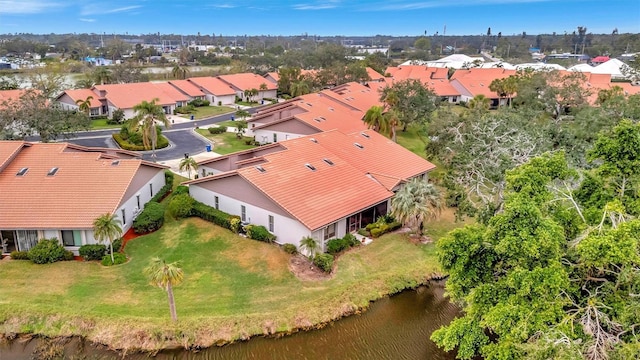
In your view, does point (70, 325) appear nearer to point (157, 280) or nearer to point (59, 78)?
point (157, 280)

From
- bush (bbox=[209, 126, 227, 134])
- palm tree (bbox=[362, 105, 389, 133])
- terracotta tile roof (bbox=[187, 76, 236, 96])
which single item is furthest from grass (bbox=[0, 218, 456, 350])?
terracotta tile roof (bbox=[187, 76, 236, 96])

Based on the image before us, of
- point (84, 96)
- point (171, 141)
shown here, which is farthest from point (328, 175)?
point (84, 96)

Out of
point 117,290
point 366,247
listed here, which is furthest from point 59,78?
point 366,247

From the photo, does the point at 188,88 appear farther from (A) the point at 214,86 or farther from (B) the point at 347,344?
(B) the point at 347,344

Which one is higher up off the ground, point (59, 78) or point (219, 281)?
point (59, 78)

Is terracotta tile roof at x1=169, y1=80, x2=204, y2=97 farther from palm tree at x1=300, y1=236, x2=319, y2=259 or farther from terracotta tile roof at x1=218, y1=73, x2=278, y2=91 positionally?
palm tree at x1=300, y1=236, x2=319, y2=259

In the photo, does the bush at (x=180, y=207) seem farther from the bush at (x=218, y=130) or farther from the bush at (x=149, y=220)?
the bush at (x=218, y=130)
